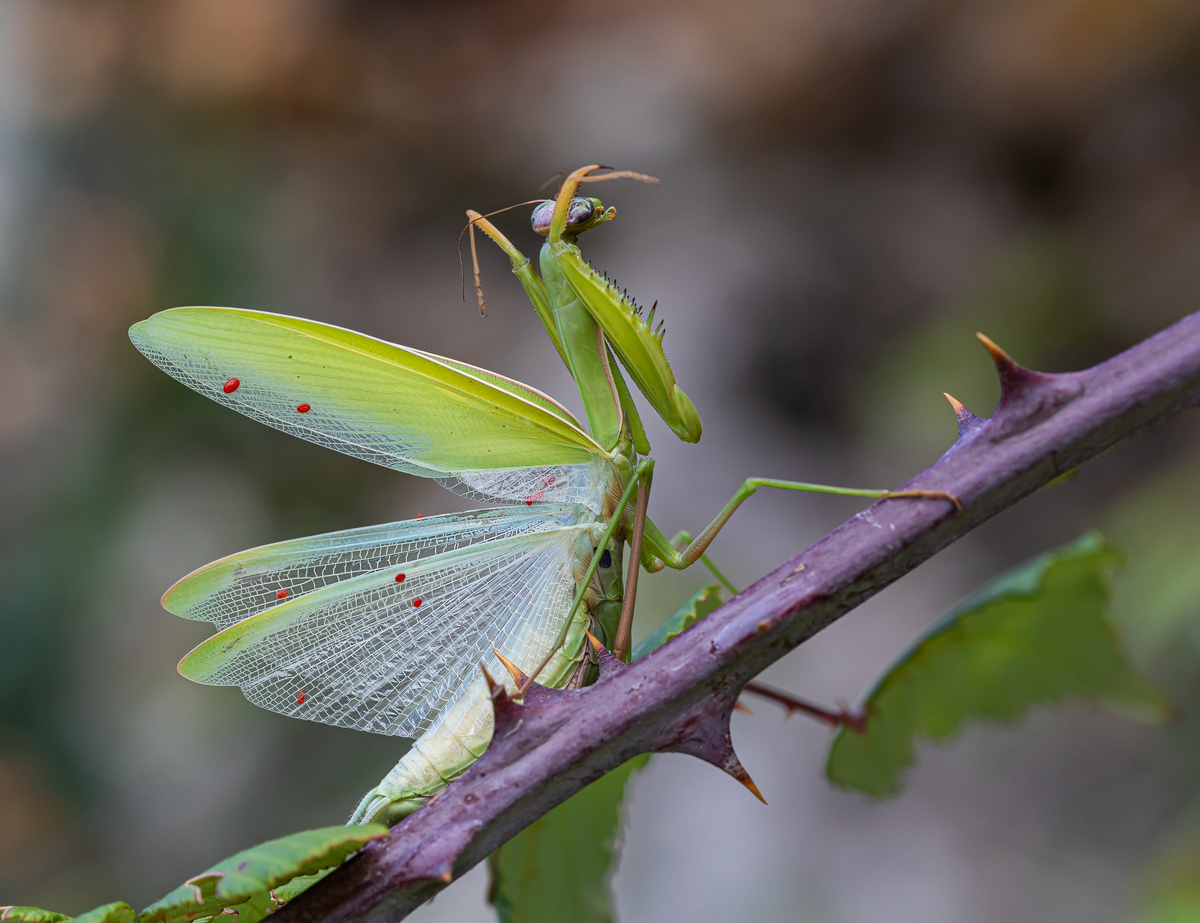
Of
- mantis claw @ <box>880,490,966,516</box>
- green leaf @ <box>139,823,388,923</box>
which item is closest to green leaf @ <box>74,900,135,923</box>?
green leaf @ <box>139,823,388,923</box>

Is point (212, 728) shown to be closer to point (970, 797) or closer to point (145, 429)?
point (145, 429)

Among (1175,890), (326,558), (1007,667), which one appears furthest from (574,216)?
(1175,890)

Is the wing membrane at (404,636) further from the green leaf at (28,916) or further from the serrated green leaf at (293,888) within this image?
the green leaf at (28,916)

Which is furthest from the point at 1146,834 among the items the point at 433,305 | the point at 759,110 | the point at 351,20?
the point at 351,20

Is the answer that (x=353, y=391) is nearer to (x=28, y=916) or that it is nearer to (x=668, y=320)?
(x=28, y=916)

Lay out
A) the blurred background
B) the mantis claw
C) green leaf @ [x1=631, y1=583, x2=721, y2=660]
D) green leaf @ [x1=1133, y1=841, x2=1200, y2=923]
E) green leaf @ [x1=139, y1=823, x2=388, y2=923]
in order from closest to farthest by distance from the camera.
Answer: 1. green leaf @ [x1=139, y1=823, x2=388, y2=923]
2. the mantis claw
3. green leaf @ [x1=631, y1=583, x2=721, y2=660]
4. green leaf @ [x1=1133, y1=841, x2=1200, y2=923]
5. the blurred background

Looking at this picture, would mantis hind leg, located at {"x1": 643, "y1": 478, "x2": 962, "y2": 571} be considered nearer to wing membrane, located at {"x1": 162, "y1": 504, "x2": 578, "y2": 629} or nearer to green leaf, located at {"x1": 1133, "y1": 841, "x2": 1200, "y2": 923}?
wing membrane, located at {"x1": 162, "y1": 504, "x2": 578, "y2": 629}
